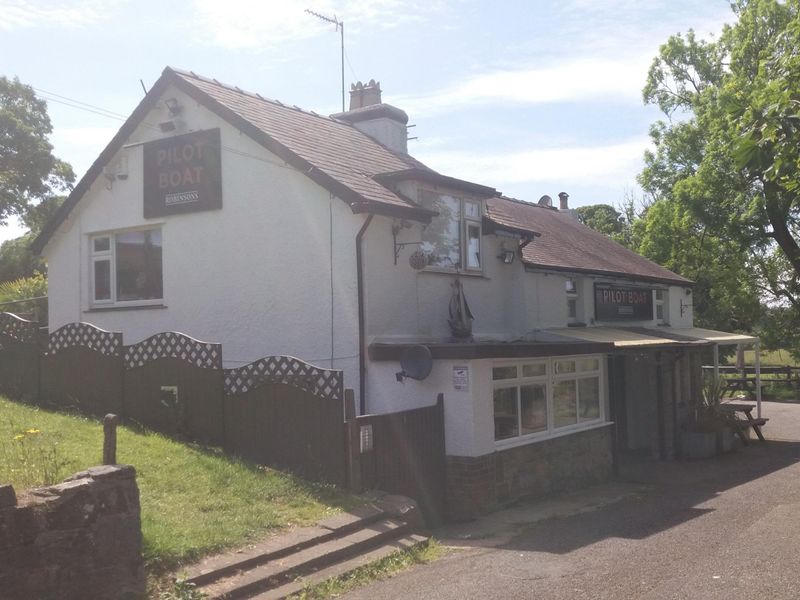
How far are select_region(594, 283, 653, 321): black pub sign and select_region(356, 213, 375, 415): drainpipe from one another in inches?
310

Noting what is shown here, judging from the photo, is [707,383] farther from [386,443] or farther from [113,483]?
[113,483]

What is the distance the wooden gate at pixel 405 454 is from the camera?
9961 millimetres

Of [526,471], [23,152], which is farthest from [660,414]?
[23,152]

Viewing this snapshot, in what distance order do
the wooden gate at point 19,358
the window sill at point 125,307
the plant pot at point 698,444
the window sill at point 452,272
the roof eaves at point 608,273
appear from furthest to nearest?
the plant pot at point 698,444 < the roof eaves at point 608,273 < the window sill at point 125,307 < the window sill at point 452,272 < the wooden gate at point 19,358

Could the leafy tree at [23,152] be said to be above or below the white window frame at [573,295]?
above

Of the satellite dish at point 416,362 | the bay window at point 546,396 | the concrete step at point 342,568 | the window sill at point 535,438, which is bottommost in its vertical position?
the concrete step at point 342,568

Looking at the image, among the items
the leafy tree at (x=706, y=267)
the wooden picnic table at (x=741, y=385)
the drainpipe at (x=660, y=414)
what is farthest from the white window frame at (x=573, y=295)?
the leafy tree at (x=706, y=267)

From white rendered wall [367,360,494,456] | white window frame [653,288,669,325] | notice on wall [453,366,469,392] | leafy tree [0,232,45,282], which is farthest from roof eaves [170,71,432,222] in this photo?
leafy tree [0,232,45,282]

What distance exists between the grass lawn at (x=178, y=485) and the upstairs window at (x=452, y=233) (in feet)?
16.7

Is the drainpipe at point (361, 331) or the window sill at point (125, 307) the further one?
the window sill at point (125, 307)

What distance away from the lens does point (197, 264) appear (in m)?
14.1

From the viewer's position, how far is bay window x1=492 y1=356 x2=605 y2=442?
39.5 ft

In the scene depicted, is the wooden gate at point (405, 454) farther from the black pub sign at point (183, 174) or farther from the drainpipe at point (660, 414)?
the drainpipe at point (660, 414)

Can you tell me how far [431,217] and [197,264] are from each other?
410 cm
